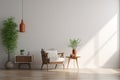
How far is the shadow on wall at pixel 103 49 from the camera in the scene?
1203 cm

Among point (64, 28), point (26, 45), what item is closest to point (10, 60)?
point (26, 45)

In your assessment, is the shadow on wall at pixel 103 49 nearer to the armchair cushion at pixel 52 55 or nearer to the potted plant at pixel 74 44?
the potted plant at pixel 74 44

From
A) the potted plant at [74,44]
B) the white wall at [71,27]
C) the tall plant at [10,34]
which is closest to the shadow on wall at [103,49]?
the white wall at [71,27]

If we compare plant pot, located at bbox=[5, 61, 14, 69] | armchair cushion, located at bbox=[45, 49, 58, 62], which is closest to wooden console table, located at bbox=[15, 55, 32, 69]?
plant pot, located at bbox=[5, 61, 14, 69]

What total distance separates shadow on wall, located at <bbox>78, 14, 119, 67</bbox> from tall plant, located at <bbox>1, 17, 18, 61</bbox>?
2726 millimetres

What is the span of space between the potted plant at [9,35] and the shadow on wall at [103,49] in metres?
2.74

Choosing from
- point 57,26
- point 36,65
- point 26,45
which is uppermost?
point 57,26

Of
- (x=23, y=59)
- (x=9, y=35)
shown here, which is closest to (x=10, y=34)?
(x=9, y=35)

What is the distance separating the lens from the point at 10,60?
11.7 meters

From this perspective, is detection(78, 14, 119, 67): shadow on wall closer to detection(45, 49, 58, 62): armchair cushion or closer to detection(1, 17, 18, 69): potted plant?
detection(45, 49, 58, 62): armchair cushion

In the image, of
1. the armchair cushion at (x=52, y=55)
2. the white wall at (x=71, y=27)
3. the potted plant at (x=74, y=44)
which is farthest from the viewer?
the white wall at (x=71, y=27)

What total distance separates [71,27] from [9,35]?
2.55 meters

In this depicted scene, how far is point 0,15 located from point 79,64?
381 cm

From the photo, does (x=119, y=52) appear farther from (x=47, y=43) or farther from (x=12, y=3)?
(x=12, y=3)
